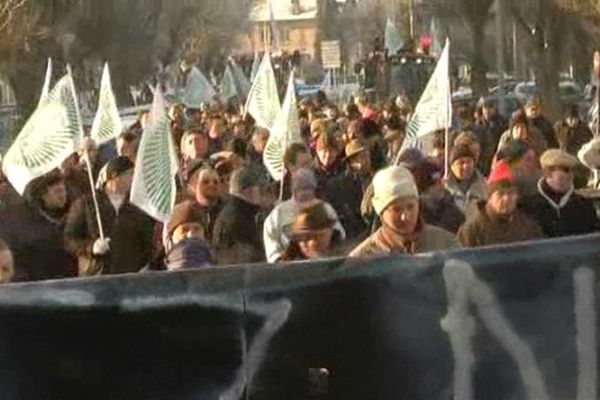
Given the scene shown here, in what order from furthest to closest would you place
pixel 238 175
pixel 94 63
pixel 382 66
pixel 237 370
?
pixel 238 175, pixel 382 66, pixel 94 63, pixel 237 370

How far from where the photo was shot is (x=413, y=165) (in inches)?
161

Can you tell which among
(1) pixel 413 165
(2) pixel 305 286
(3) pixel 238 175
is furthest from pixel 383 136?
(2) pixel 305 286

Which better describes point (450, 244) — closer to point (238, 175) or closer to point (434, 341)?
point (434, 341)

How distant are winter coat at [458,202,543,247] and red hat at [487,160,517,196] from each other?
0.12 meters

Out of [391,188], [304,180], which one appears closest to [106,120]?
[304,180]

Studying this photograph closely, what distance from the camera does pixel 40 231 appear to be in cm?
366

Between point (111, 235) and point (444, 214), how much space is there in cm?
90

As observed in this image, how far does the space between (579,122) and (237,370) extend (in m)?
1.48

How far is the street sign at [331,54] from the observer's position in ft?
12.5

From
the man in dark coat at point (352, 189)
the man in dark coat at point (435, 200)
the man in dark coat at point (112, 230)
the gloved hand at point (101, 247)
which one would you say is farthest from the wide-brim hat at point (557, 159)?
the gloved hand at point (101, 247)

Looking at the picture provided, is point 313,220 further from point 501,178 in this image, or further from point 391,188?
point 501,178

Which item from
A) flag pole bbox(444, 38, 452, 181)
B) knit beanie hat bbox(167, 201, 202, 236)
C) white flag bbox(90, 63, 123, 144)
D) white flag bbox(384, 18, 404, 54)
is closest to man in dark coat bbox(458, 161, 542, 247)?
flag pole bbox(444, 38, 452, 181)

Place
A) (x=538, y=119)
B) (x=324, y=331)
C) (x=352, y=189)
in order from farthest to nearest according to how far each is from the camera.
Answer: (x=538, y=119) < (x=352, y=189) < (x=324, y=331)

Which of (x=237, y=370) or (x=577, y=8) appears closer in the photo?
(x=237, y=370)
